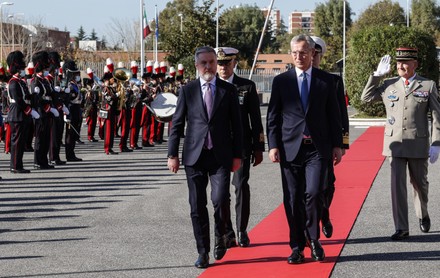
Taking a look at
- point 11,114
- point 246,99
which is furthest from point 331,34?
point 246,99

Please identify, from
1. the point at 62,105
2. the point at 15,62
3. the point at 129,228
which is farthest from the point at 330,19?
the point at 129,228

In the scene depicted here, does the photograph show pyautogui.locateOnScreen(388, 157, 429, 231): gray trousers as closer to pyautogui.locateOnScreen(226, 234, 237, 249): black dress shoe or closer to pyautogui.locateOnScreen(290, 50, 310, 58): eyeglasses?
pyautogui.locateOnScreen(226, 234, 237, 249): black dress shoe

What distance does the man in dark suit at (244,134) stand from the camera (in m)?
8.66

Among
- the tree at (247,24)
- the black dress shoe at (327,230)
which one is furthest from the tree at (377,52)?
the tree at (247,24)

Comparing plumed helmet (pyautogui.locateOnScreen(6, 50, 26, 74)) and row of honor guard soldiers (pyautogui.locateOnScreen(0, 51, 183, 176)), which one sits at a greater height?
plumed helmet (pyautogui.locateOnScreen(6, 50, 26, 74))

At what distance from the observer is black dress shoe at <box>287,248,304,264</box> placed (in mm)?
7918

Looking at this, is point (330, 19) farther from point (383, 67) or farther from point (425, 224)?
point (383, 67)

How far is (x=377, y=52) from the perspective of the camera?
1214 inches

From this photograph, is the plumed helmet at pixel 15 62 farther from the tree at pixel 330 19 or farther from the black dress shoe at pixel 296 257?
the tree at pixel 330 19

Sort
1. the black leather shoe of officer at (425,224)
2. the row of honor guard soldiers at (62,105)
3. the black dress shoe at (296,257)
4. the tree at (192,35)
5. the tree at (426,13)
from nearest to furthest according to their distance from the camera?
the black dress shoe at (296,257) → the black leather shoe of officer at (425,224) → the row of honor guard soldiers at (62,105) → the tree at (192,35) → the tree at (426,13)

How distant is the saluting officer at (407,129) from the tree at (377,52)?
21.6 m

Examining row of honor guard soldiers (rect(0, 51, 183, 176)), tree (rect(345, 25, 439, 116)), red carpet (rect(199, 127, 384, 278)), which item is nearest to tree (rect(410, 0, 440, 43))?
tree (rect(345, 25, 439, 116))

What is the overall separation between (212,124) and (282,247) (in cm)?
146

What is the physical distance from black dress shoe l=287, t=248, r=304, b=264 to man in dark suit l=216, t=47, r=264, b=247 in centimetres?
86
